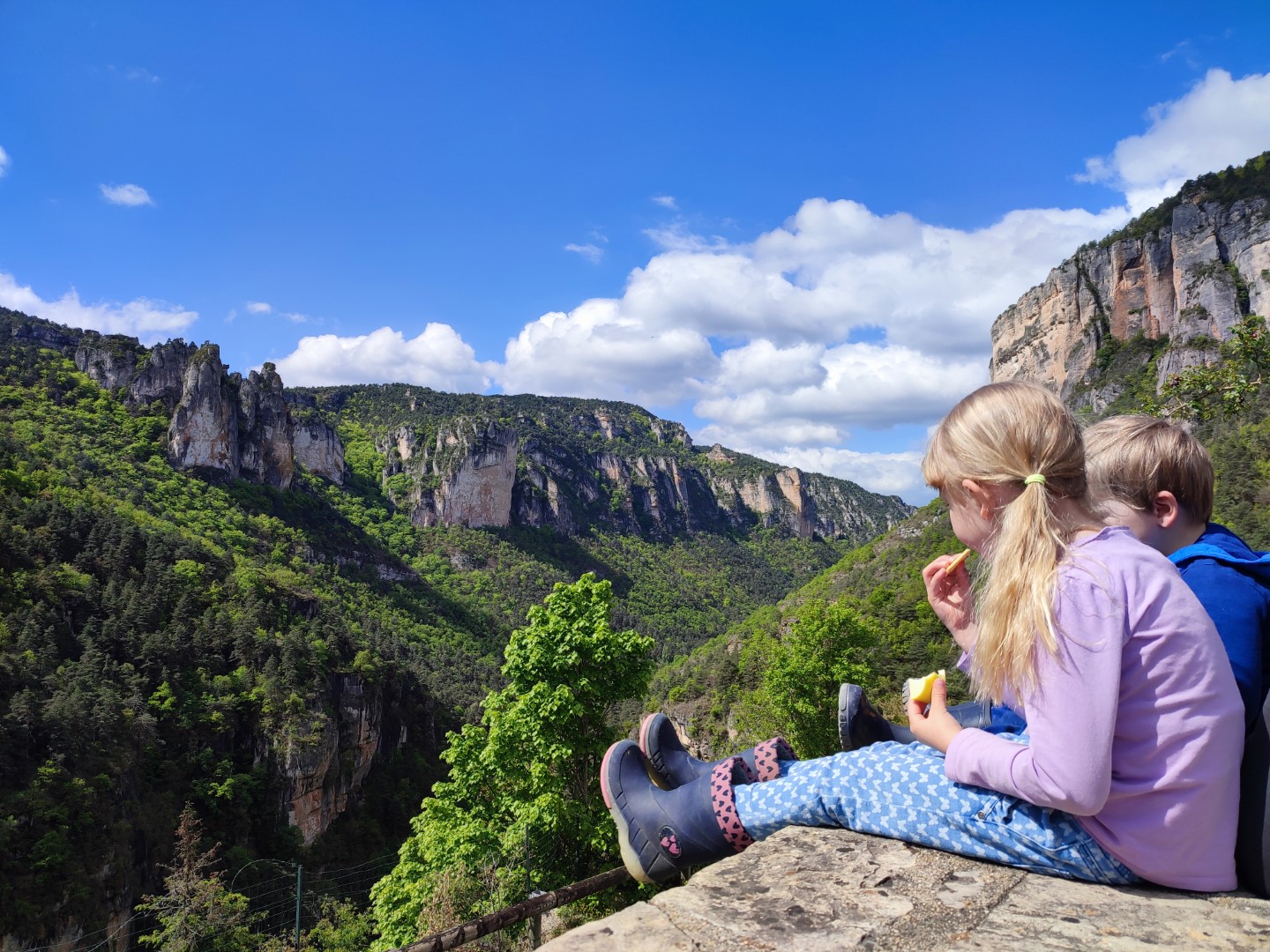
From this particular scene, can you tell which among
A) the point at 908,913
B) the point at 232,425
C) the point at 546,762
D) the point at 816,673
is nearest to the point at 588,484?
the point at 232,425

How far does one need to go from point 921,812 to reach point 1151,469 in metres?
1.39

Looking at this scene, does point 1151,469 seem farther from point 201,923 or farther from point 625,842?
point 201,923

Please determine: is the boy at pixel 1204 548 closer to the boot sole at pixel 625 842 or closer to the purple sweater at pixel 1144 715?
the purple sweater at pixel 1144 715

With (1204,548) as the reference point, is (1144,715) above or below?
below

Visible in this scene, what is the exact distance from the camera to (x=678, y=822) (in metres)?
2.38

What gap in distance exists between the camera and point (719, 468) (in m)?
192

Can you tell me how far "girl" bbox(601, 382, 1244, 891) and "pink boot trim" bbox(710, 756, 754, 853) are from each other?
1.12ft

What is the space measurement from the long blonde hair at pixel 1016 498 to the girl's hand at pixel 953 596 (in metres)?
0.25

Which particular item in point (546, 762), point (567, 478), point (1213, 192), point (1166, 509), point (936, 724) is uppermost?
point (1213, 192)

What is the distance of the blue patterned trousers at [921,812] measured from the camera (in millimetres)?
1799

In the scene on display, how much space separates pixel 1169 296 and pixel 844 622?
65747 millimetres

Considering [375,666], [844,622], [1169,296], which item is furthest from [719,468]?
[844,622]

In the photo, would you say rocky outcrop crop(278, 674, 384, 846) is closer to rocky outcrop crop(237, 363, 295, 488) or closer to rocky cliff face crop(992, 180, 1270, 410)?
rocky outcrop crop(237, 363, 295, 488)

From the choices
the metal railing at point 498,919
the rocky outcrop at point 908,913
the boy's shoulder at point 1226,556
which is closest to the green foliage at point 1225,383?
the boy's shoulder at point 1226,556
